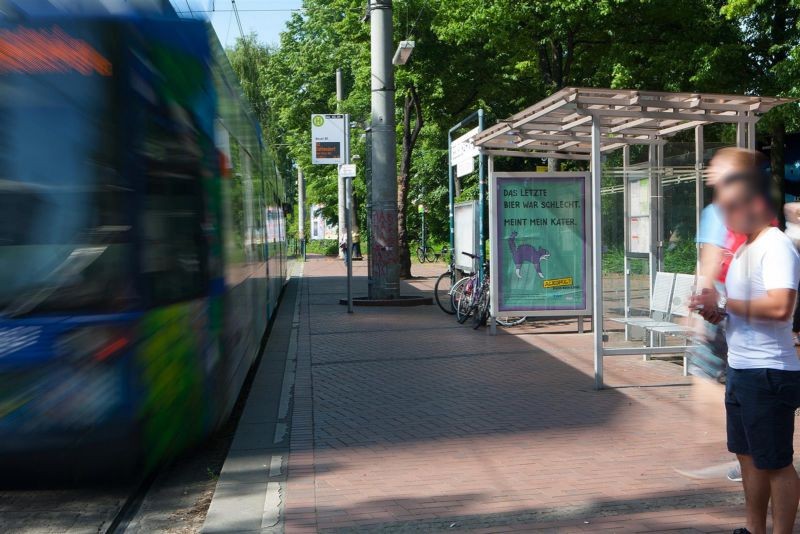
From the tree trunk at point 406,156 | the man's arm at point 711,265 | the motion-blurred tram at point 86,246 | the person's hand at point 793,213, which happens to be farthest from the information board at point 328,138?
the man's arm at point 711,265

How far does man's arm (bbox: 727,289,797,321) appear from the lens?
368 cm

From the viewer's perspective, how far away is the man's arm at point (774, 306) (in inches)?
145

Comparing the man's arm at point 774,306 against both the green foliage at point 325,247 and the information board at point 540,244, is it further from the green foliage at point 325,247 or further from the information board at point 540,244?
the green foliage at point 325,247

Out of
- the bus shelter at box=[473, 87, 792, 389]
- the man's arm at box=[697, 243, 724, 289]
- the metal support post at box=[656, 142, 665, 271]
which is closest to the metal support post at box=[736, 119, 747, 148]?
the bus shelter at box=[473, 87, 792, 389]

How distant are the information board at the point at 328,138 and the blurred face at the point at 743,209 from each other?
14.0 m

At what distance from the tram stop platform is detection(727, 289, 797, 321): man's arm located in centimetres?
135

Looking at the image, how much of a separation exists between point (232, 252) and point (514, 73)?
20.0 metres

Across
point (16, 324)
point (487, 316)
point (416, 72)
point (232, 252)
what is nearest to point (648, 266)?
point (487, 316)

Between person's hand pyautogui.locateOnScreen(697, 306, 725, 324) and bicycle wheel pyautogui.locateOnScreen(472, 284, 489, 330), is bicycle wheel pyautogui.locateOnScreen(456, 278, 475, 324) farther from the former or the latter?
person's hand pyautogui.locateOnScreen(697, 306, 725, 324)

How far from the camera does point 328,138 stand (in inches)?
695

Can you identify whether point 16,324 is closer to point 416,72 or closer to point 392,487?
point 392,487

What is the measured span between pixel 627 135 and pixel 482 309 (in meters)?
3.83

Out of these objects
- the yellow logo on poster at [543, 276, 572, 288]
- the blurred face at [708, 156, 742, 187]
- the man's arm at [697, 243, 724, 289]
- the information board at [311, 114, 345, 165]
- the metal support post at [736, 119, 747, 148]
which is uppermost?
the information board at [311, 114, 345, 165]

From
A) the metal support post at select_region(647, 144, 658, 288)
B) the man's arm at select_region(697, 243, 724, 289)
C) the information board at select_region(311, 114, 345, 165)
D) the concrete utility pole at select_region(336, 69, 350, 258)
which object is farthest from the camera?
the concrete utility pole at select_region(336, 69, 350, 258)
